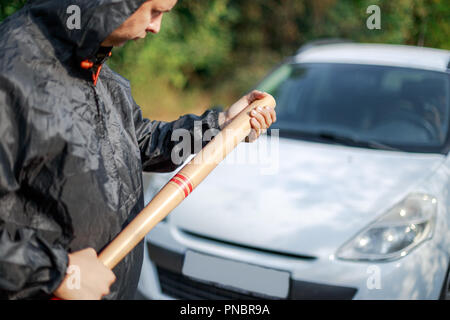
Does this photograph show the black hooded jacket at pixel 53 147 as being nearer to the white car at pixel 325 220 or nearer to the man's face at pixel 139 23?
the man's face at pixel 139 23

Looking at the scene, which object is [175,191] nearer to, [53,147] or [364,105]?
[53,147]

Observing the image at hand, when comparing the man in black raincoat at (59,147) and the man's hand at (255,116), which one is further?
the man's hand at (255,116)

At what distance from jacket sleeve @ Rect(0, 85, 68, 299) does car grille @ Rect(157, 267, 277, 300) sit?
126 cm

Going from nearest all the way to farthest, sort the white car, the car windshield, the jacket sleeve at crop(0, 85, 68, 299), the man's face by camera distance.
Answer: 1. the jacket sleeve at crop(0, 85, 68, 299)
2. the man's face
3. the white car
4. the car windshield

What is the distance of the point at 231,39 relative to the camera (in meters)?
9.81

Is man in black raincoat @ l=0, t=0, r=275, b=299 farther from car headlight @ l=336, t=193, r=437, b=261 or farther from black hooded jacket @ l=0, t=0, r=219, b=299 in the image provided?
car headlight @ l=336, t=193, r=437, b=261

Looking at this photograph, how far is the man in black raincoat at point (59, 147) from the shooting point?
101 cm

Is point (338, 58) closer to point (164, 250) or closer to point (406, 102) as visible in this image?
point (406, 102)

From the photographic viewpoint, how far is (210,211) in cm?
234

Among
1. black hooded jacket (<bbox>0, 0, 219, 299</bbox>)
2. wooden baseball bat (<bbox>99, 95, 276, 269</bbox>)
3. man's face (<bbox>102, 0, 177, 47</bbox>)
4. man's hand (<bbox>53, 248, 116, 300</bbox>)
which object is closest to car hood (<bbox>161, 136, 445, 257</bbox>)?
wooden baseball bat (<bbox>99, 95, 276, 269</bbox>)

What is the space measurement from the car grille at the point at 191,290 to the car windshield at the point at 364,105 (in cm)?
120

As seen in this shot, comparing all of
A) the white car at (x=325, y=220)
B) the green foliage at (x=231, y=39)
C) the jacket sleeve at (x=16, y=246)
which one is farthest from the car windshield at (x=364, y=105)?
the green foliage at (x=231, y=39)

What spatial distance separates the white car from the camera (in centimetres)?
208
